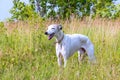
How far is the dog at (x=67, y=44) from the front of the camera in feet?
23.0

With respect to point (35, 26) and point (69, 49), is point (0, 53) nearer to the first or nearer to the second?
point (69, 49)

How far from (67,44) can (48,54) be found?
66 centimetres

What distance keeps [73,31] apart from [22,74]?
3852mm

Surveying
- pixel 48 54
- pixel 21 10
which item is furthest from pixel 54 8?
pixel 48 54

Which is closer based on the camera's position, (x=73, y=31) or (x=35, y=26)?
(x=35, y=26)

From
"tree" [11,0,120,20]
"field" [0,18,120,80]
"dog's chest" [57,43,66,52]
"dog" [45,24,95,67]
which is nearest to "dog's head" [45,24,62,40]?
"dog" [45,24,95,67]

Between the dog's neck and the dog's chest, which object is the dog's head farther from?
the dog's chest

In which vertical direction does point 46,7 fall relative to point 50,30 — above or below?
below

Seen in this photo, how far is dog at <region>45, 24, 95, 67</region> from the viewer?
700cm

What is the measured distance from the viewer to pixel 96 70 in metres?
5.79

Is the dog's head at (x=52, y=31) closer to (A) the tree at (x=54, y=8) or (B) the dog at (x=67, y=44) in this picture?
(B) the dog at (x=67, y=44)

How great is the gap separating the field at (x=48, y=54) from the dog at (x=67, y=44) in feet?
0.42

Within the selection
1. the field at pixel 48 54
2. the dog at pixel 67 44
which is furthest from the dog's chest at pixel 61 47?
the field at pixel 48 54

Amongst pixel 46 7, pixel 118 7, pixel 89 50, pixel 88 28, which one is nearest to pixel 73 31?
pixel 88 28
